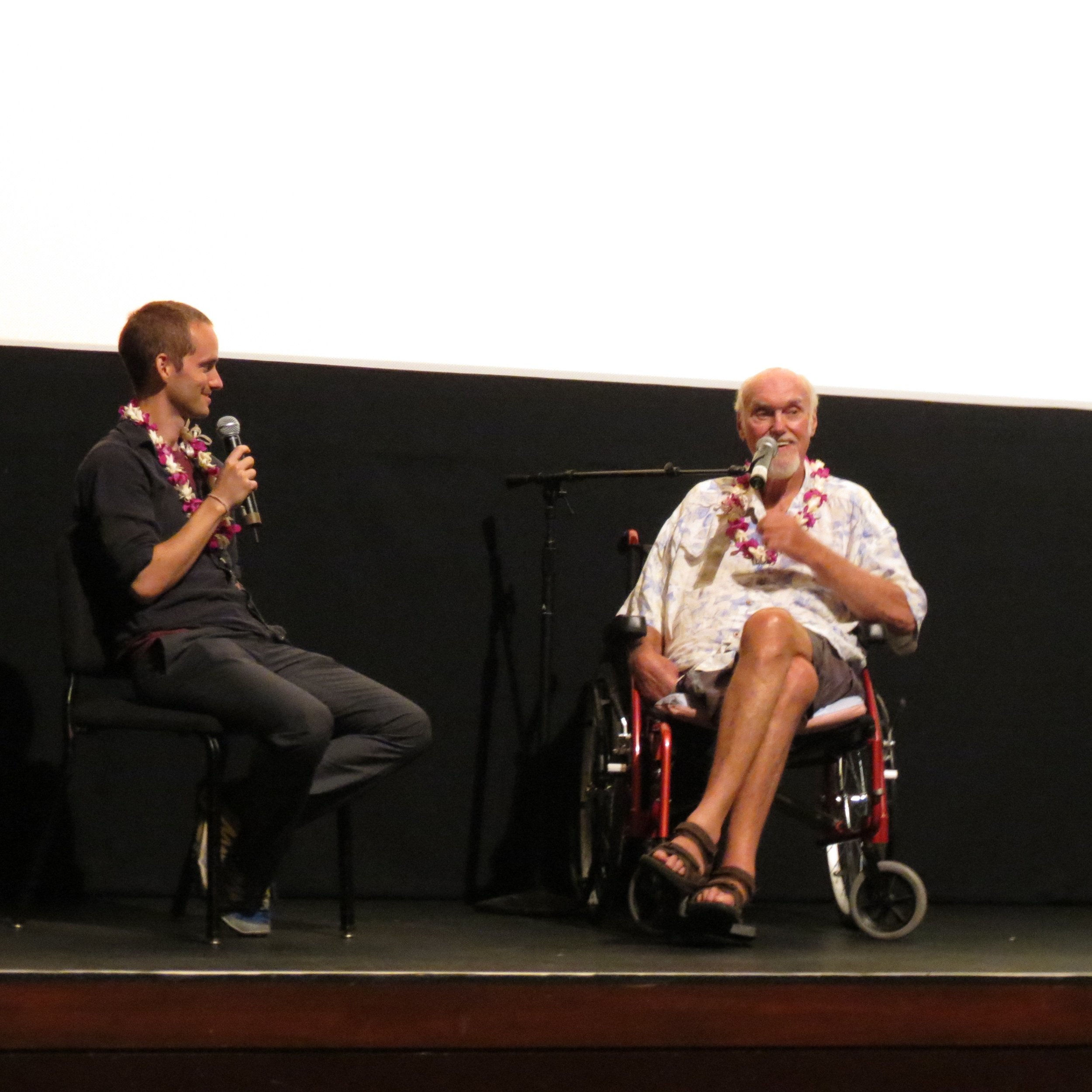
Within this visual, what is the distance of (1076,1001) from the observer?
1.99 meters

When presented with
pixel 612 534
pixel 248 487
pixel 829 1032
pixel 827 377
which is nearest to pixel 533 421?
pixel 612 534

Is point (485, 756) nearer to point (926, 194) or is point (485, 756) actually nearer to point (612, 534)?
point (612, 534)

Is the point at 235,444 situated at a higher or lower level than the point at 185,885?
higher

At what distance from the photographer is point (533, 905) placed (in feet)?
9.11

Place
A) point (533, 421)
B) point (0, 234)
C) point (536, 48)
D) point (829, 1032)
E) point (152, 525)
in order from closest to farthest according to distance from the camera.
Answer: point (829, 1032) < point (152, 525) < point (0, 234) < point (536, 48) < point (533, 421)

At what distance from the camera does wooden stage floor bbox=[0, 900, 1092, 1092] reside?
1.80 metres

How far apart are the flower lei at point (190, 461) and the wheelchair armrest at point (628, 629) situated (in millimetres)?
653

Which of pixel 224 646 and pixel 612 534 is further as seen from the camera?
pixel 612 534

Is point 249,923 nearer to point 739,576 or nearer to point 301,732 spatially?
point 301,732

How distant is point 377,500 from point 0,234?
2.83ft

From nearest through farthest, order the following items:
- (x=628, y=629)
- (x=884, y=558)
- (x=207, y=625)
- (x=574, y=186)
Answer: (x=207, y=625) → (x=628, y=629) → (x=884, y=558) → (x=574, y=186)

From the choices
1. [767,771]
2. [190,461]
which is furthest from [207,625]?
[767,771]

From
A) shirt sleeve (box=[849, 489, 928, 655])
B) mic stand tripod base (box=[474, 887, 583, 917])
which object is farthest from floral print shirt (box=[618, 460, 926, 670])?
mic stand tripod base (box=[474, 887, 583, 917])

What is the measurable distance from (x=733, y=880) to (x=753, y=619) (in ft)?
1.39
